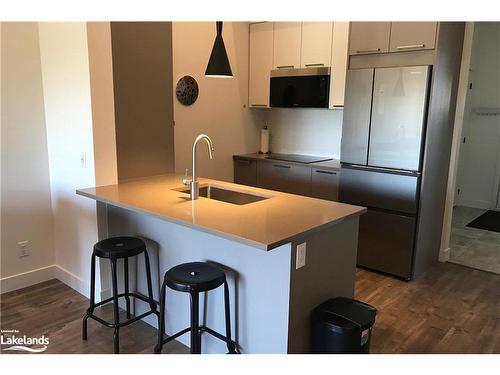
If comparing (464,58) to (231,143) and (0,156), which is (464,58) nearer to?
(231,143)

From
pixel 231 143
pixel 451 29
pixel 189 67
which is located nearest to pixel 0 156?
pixel 189 67

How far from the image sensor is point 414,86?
326cm

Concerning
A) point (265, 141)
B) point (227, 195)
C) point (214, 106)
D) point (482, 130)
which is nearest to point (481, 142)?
point (482, 130)

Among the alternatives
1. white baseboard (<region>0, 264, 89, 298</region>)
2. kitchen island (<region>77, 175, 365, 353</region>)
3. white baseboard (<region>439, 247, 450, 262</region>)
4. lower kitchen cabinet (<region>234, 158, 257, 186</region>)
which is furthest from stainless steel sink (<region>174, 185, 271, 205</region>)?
white baseboard (<region>439, 247, 450, 262</region>)

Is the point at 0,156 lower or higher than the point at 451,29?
lower

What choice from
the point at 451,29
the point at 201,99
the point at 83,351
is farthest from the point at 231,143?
the point at 83,351

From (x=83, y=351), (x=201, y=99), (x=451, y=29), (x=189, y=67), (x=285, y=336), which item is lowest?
(x=83, y=351)

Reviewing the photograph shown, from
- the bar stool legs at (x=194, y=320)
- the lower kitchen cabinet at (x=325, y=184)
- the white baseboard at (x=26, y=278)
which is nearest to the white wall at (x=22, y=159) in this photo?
the white baseboard at (x=26, y=278)

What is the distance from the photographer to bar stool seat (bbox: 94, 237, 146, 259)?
8.15 feet

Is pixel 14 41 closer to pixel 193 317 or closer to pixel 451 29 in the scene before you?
pixel 193 317

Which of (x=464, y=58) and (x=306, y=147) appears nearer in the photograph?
(x=464, y=58)

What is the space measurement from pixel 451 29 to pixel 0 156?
3.70 meters
